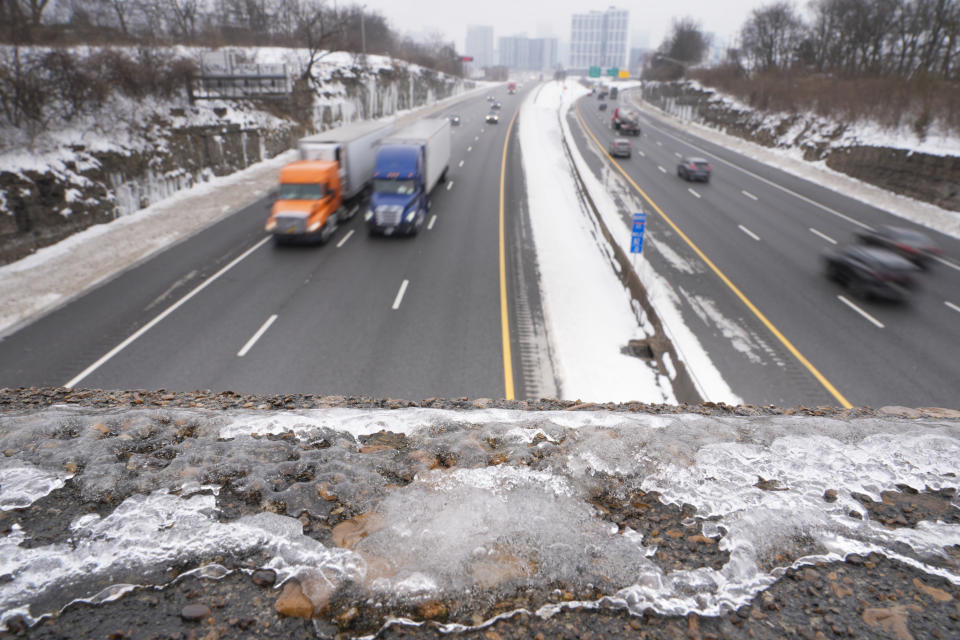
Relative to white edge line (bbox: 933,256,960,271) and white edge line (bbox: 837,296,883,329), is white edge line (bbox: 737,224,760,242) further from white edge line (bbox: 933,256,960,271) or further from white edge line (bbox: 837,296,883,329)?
white edge line (bbox: 837,296,883,329)

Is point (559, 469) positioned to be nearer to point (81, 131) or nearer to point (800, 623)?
→ point (800, 623)

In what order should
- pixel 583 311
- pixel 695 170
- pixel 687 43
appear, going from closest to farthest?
pixel 583 311
pixel 695 170
pixel 687 43

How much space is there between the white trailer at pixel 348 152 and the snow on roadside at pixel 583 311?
9080 mm

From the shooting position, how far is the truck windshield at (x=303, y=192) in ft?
71.9

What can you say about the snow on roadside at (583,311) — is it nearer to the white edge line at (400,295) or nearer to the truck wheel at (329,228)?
the white edge line at (400,295)

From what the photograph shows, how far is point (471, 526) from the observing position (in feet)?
16.4

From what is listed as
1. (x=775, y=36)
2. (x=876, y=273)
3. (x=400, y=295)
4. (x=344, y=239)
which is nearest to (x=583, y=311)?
(x=400, y=295)

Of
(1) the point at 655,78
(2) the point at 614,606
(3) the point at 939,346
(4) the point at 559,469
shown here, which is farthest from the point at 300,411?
(1) the point at 655,78

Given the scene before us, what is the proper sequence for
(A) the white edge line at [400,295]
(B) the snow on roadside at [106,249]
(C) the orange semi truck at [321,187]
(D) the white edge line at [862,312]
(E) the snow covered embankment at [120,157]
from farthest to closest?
1. (C) the orange semi truck at [321,187]
2. (E) the snow covered embankment at [120,157]
3. (A) the white edge line at [400,295]
4. (B) the snow on roadside at [106,249]
5. (D) the white edge line at [862,312]

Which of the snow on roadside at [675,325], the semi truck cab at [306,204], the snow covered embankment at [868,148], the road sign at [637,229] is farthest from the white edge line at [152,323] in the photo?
the snow covered embankment at [868,148]

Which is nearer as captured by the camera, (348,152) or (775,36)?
(348,152)

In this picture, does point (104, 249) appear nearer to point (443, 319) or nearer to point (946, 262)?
point (443, 319)

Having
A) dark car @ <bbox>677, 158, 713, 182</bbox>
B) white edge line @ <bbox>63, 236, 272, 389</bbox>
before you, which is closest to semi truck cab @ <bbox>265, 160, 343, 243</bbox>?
white edge line @ <bbox>63, 236, 272, 389</bbox>

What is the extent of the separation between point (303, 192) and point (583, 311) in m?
13.1
